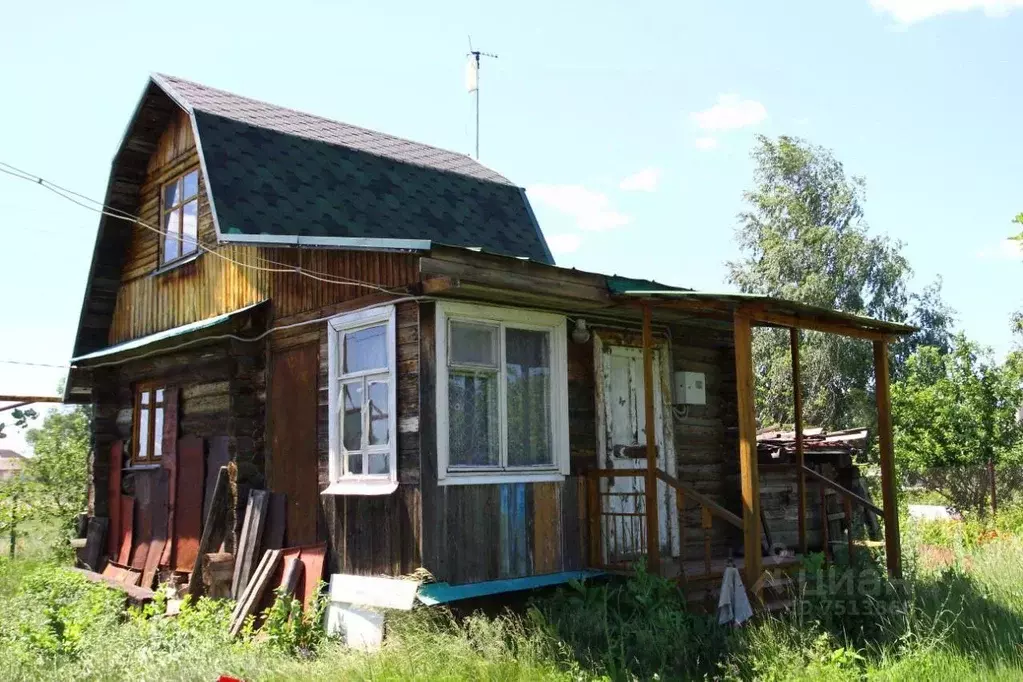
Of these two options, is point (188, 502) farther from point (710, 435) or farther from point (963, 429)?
point (963, 429)

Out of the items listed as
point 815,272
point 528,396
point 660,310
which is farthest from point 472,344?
point 815,272

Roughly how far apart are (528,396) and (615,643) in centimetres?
256

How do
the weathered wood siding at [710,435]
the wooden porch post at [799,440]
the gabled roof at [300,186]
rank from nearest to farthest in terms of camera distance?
1. the wooden porch post at [799,440]
2. the weathered wood siding at [710,435]
3. the gabled roof at [300,186]

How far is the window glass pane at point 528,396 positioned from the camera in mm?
8758

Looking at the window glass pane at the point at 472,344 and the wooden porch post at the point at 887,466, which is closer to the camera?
the window glass pane at the point at 472,344

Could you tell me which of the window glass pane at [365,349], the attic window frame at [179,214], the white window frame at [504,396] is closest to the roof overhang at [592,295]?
the white window frame at [504,396]

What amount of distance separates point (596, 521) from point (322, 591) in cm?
267

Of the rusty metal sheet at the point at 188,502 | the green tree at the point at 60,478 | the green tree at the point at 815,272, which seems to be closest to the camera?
the rusty metal sheet at the point at 188,502

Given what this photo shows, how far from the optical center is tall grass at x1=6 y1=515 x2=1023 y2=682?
6840mm

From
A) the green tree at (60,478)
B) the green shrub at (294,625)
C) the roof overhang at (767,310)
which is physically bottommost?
the green shrub at (294,625)

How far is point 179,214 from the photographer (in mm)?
12664

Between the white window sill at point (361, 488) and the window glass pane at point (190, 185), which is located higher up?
the window glass pane at point (190, 185)

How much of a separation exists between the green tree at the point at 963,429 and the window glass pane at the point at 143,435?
49.6 ft

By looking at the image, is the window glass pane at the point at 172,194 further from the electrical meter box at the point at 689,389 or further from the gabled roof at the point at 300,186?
the electrical meter box at the point at 689,389
